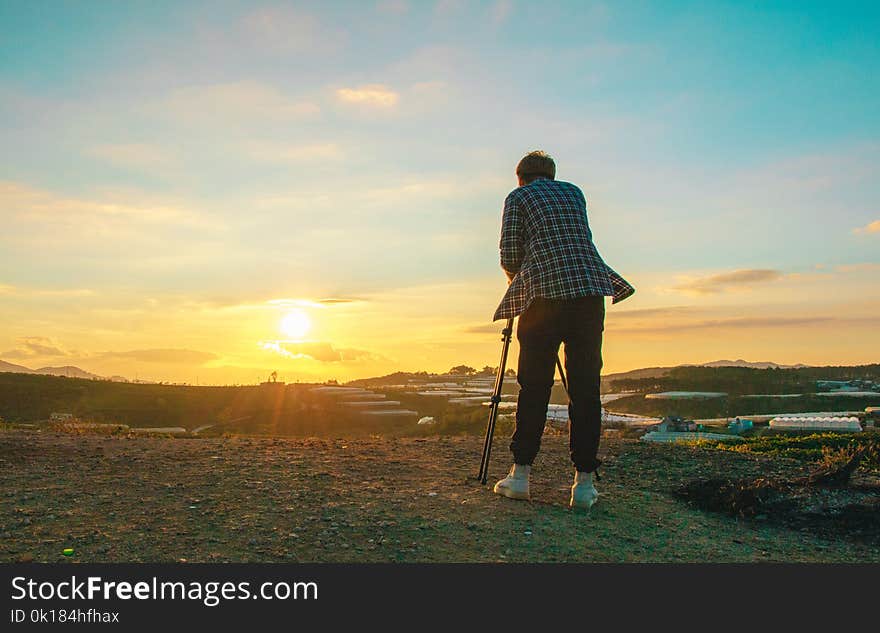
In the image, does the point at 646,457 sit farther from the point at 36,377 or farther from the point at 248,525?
the point at 36,377

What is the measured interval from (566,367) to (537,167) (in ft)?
6.51

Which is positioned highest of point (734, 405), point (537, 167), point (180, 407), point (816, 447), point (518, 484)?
point (537, 167)

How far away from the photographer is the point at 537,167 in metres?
6.81

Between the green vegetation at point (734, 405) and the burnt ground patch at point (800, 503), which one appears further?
the green vegetation at point (734, 405)

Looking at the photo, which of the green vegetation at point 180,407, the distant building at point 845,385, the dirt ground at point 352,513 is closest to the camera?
the dirt ground at point 352,513

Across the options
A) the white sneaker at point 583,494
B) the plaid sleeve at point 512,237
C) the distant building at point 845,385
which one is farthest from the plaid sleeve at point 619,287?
the distant building at point 845,385

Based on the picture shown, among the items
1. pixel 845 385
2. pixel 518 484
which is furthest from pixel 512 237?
pixel 845 385

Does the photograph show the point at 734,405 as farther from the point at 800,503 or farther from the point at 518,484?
the point at 518,484

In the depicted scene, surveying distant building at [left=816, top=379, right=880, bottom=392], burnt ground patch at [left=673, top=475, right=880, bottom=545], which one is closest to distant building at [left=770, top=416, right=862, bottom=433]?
burnt ground patch at [left=673, top=475, right=880, bottom=545]

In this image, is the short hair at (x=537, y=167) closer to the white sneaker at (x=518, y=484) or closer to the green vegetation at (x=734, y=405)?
the white sneaker at (x=518, y=484)

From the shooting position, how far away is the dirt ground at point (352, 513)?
477cm

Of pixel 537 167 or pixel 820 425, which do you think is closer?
pixel 537 167

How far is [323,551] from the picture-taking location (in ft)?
15.5

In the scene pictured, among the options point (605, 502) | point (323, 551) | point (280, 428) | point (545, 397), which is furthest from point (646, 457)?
point (280, 428)
